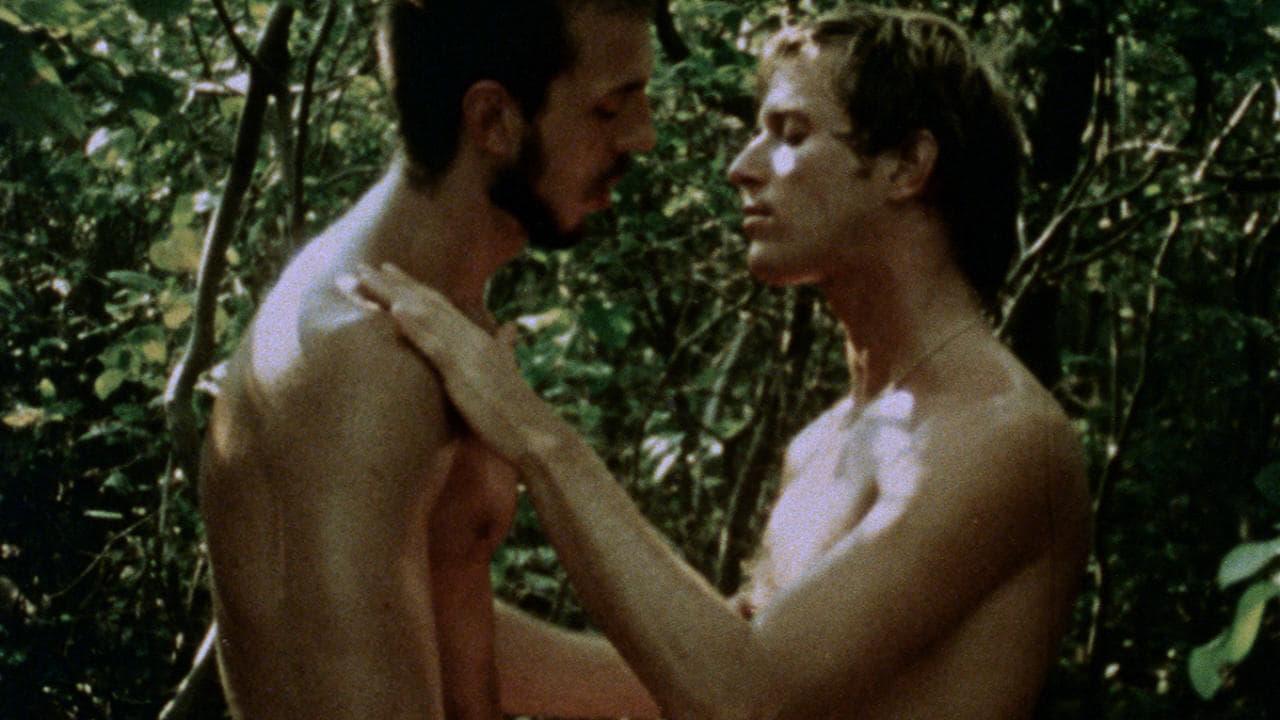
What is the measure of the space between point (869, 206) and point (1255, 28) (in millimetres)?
1249

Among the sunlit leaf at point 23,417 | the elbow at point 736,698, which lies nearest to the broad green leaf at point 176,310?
the sunlit leaf at point 23,417

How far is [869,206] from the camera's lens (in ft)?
8.16

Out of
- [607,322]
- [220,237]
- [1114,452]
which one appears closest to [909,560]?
[220,237]

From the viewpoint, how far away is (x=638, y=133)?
221 centimetres

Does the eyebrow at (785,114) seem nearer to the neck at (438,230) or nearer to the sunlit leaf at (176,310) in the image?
the neck at (438,230)

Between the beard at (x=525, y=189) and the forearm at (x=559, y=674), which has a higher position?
the beard at (x=525, y=189)

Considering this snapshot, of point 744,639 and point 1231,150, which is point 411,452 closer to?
point 744,639

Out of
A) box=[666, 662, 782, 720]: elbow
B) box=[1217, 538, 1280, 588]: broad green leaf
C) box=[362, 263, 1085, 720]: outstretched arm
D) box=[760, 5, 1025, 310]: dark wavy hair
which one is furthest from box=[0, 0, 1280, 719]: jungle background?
box=[666, 662, 782, 720]: elbow

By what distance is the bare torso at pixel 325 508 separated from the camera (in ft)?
6.07

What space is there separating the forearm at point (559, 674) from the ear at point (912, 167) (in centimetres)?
90

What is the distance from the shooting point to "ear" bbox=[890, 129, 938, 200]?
8.19ft

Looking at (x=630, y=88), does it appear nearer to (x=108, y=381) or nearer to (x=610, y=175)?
(x=610, y=175)

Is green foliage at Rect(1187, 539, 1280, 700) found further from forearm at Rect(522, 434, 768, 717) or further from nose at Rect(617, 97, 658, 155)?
nose at Rect(617, 97, 658, 155)

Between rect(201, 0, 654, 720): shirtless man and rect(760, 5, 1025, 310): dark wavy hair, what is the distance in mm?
433
